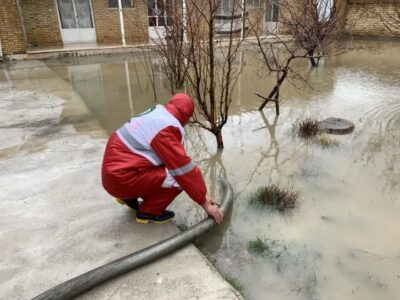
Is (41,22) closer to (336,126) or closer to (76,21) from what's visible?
(76,21)

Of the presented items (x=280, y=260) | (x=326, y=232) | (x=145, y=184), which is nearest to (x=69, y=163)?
(x=145, y=184)

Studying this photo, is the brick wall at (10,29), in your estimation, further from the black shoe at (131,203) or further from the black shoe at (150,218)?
the black shoe at (150,218)

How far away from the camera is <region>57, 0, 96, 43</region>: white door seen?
44.7 feet

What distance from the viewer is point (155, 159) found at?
254 centimetres

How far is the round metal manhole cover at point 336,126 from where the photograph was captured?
5363 millimetres

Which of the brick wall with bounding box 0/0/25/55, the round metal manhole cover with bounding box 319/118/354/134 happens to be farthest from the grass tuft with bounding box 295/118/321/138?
the brick wall with bounding box 0/0/25/55

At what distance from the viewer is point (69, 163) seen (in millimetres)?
3994

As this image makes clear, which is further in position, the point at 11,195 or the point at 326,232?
the point at 11,195

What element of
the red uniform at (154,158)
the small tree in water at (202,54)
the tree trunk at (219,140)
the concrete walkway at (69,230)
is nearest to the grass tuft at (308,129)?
the small tree in water at (202,54)

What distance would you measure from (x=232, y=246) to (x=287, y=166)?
1.80 m

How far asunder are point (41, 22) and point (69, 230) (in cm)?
1263

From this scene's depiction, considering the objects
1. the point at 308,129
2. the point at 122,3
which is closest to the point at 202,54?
the point at 308,129

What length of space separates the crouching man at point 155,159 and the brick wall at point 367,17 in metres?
17.1

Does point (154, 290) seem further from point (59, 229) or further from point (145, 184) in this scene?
point (59, 229)
